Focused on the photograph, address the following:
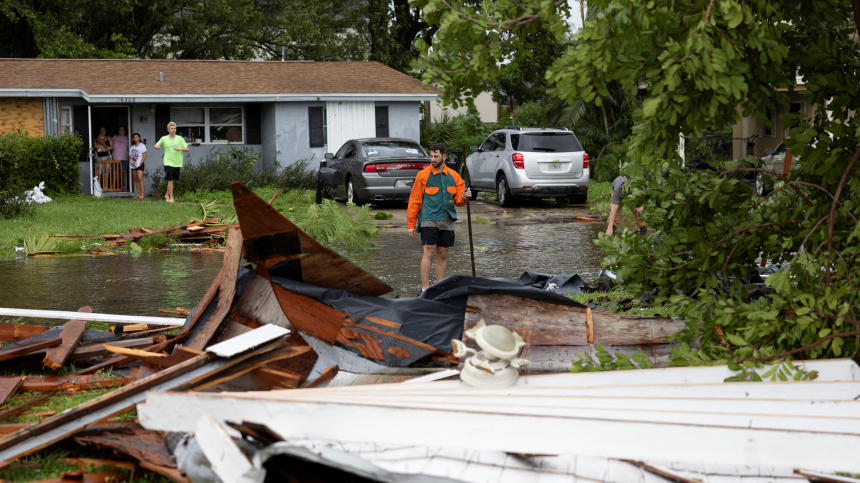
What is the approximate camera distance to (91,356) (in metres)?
5.80

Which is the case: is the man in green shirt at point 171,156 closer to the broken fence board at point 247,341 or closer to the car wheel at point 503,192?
the car wheel at point 503,192

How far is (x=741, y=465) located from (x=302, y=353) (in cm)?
264

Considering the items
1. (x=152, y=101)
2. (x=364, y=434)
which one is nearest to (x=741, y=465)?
(x=364, y=434)

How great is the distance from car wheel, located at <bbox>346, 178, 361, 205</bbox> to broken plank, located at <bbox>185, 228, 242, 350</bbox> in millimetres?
12858

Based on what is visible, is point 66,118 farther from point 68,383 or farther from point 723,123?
point 723,123

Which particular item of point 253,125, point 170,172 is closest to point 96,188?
point 170,172

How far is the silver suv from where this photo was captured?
1862cm

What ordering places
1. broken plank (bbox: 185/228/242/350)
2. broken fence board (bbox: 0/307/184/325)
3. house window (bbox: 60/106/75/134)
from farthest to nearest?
house window (bbox: 60/106/75/134), broken fence board (bbox: 0/307/184/325), broken plank (bbox: 185/228/242/350)

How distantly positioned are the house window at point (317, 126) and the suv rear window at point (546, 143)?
752 cm

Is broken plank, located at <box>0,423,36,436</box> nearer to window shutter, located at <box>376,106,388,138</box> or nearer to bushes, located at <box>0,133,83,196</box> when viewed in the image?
bushes, located at <box>0,133,83,196</box>

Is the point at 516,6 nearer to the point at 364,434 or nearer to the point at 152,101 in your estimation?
the point at 364,434

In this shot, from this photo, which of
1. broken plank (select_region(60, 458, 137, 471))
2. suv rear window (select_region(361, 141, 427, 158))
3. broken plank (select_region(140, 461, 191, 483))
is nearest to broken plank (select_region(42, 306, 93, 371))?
broken plank (select_region(60, 458, 137, 471))

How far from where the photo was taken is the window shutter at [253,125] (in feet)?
81.1

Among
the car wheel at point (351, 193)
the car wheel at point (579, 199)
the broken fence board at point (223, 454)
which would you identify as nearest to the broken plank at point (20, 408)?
the broken fence board at point (223, 454)
